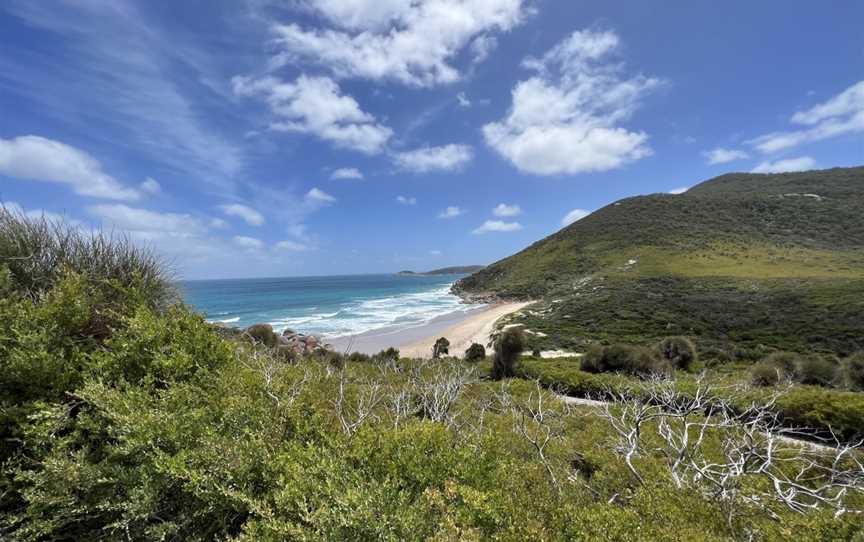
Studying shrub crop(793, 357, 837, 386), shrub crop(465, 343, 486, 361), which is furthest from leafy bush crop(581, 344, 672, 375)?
shrub crop(465, 343, 486, 361)

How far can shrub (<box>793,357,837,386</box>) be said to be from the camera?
17.5m

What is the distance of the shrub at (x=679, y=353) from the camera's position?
22516mm

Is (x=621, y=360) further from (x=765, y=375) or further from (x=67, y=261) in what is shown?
(x=67, y=261)

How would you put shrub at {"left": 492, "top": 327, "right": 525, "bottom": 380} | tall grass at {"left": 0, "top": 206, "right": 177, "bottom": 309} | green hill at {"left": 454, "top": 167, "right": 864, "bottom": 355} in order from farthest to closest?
green hill at {"left": 454, "top": 167, "right": 864, "bottom": 355}
shrub at {"left": 492, "top": 327, "right": 525, "bottom": 380}
tall grass at {"left": 0, "top": 206, "right": 177, "bottom": 309}

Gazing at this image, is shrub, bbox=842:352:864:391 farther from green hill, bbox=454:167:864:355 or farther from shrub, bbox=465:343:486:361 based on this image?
shrub, bbox=465:343:486:361

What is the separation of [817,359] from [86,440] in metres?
28.0

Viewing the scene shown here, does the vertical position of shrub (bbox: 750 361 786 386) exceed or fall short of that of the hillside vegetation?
it falls short

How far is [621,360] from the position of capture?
2138cm

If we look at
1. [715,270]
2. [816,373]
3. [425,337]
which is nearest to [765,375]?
[816,373]

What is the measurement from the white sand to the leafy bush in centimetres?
1180

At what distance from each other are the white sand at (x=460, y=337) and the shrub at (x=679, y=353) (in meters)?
14.7

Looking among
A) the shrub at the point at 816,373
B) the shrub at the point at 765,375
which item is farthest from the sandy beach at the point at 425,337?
the shrub at the point at 816,373

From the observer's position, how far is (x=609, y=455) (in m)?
7.09

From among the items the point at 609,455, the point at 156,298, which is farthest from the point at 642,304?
the point at 156,298
